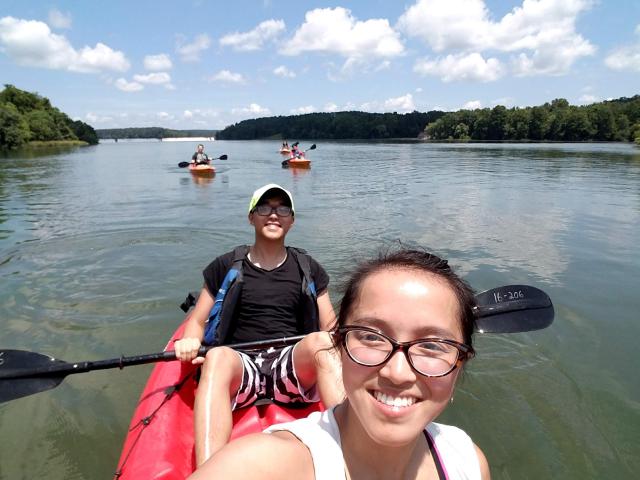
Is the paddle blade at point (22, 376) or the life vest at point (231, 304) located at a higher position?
the life vest at point (231, 304)

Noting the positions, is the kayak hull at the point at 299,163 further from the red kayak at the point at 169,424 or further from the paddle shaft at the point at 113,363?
the paddle shaft at the point at 113,363

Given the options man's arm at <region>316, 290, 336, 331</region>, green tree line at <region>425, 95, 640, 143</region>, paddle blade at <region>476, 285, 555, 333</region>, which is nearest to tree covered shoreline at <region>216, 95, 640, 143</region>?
green tree line at <region>425, 95, 640, 143</region>

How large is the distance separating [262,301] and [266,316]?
0.10 m

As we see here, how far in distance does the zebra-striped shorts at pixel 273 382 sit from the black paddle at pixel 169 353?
0.13 meters

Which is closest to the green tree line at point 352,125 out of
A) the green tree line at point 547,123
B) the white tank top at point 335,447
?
the green tree line at point 547,123

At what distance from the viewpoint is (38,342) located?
469 cm

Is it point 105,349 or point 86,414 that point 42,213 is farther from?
point 86,414

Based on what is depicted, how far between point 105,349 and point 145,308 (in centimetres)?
101

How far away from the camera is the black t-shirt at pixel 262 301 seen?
2994 mm

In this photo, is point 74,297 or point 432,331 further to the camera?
point 74,297

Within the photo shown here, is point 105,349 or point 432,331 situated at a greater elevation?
point 432,331

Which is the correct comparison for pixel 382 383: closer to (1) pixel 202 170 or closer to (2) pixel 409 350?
(2) pixel 409 350

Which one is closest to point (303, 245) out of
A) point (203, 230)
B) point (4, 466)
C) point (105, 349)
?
point (203, 230)

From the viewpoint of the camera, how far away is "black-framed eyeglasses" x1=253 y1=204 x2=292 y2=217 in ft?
10.2
